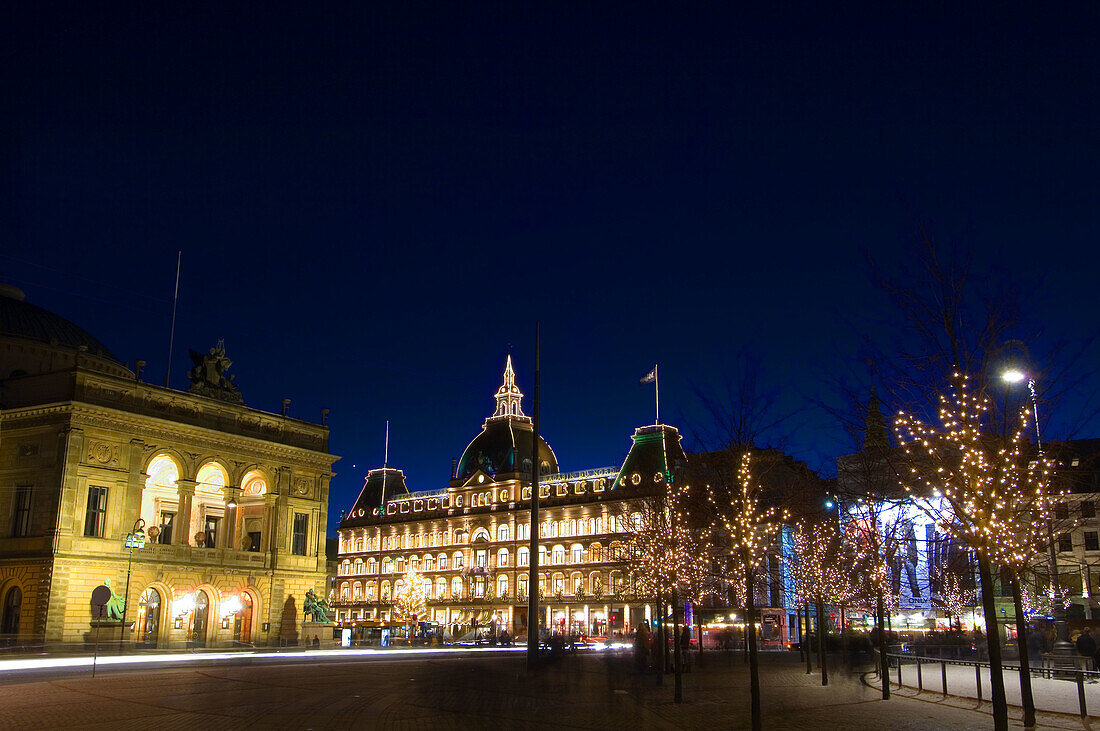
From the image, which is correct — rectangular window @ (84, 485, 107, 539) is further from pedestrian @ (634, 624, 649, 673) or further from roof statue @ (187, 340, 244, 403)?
pedestrian @ (634, 624, 649, 673)

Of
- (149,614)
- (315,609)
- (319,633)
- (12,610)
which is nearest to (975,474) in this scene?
(319,633)

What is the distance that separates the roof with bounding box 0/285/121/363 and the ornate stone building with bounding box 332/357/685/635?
4849cm

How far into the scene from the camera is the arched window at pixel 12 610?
174 ft

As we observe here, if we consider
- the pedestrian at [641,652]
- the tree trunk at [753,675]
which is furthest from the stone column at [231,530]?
the tree trunk at [753,675]

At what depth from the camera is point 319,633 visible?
61281mm

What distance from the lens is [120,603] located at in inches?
2160

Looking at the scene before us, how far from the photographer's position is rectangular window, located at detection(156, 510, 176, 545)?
61531mm

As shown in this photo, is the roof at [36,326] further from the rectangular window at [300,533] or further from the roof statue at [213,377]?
the rectangular window at [300,533]

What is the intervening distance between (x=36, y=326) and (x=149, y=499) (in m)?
19.0

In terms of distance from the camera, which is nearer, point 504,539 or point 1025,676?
point 1025,676

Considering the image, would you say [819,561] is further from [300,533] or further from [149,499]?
[149,499]

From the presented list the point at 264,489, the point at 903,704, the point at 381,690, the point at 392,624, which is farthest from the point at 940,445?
the point at 392,624

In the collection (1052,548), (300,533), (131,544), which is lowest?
(1052,548)

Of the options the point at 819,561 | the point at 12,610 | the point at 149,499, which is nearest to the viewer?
the point at 819,561
